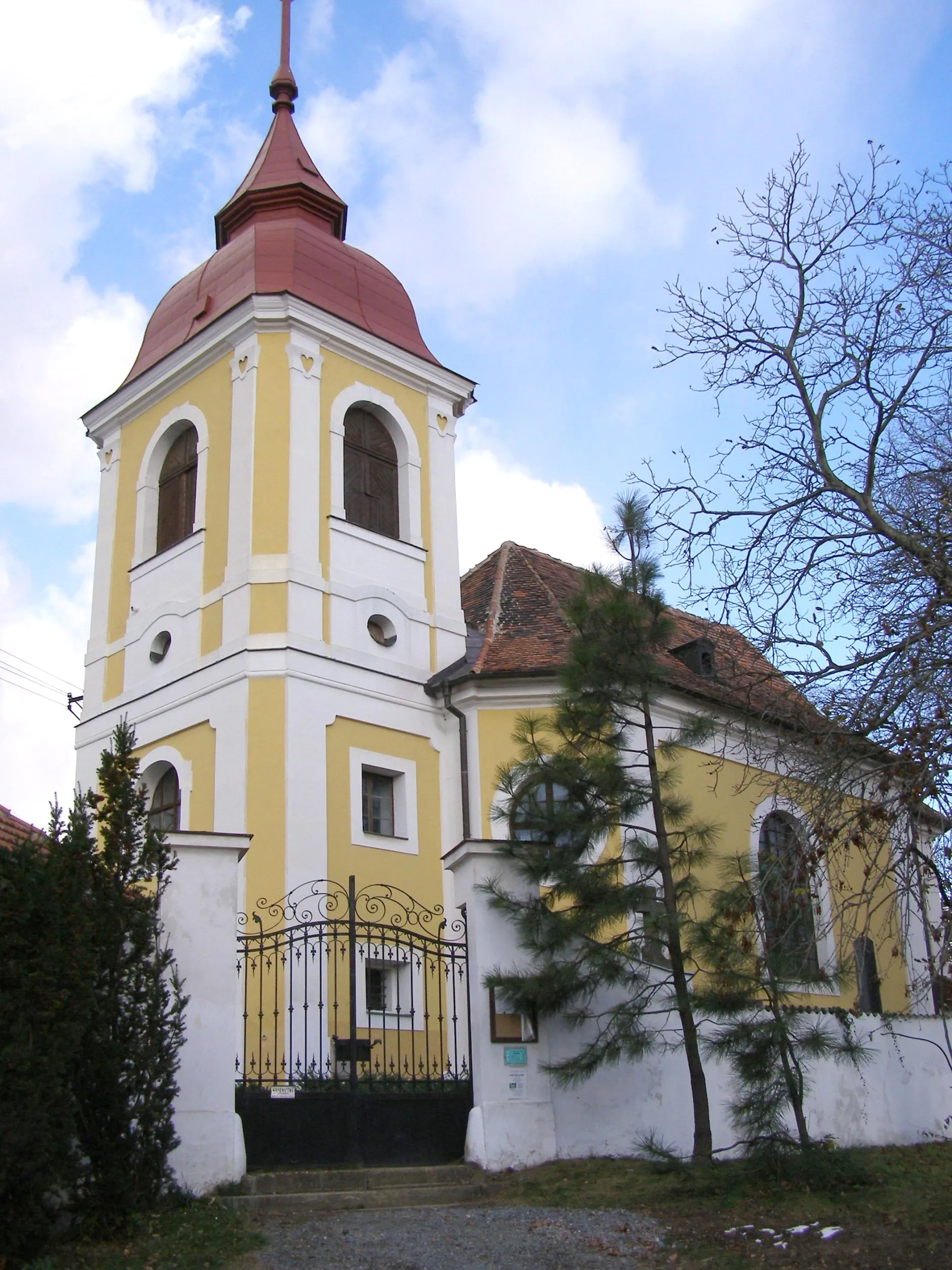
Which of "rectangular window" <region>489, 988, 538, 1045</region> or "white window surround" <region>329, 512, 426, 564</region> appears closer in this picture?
"rectangular window" <region>489, 988, 538, 1045</region>

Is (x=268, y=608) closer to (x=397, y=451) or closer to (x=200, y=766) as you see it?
(x=200, y=766)

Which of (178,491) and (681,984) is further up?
(178,491)

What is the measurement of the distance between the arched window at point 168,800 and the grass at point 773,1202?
352 inches

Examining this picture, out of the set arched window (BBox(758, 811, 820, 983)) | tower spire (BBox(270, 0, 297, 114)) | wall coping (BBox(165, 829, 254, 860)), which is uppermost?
tower spire (BBox(270, 0, 297, 114))

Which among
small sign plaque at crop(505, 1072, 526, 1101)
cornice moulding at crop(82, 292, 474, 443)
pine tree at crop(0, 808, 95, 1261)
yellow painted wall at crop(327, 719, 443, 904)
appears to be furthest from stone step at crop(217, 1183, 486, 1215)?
cornice moulding at crop(82, 292, 474, 443)

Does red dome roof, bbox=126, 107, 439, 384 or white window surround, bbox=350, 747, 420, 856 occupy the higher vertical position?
red dome roof, bbox=126, 107, 439, 384

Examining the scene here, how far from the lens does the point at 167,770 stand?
2008cm

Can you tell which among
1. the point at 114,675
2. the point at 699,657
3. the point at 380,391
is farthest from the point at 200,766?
the point at 699,657

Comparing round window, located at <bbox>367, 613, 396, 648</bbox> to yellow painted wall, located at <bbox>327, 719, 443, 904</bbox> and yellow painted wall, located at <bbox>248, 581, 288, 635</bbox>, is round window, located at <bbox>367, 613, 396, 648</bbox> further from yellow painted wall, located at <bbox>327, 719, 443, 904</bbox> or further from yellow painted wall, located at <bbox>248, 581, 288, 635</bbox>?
yellow painted wall, located at <bbox>248, 581, 288, 635</bbox>

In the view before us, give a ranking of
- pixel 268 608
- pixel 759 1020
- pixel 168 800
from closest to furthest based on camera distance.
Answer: pixel 759 1020, pixel 268 608, pixel 168 800

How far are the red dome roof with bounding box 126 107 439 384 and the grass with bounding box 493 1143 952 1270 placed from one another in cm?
1409

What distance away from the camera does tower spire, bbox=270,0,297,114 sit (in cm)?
2766

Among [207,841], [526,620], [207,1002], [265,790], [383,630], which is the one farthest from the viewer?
[526,620]

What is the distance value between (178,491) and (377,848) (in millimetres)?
7030
